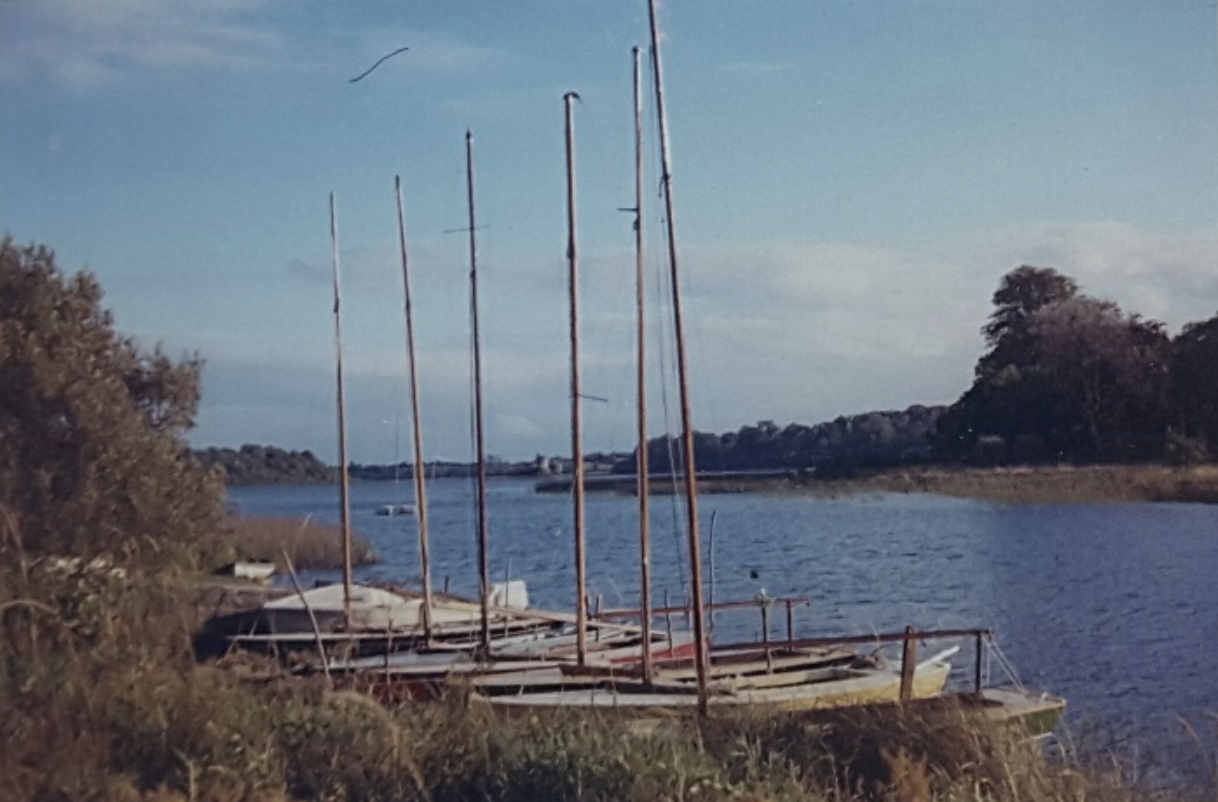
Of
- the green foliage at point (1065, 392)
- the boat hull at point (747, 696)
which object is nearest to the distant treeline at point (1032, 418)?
the green foliage at point (1065, 392)

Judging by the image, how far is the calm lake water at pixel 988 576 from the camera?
19.2m

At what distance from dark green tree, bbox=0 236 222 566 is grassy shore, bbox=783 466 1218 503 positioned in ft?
32.7

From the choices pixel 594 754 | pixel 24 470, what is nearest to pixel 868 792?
pixel 594 754

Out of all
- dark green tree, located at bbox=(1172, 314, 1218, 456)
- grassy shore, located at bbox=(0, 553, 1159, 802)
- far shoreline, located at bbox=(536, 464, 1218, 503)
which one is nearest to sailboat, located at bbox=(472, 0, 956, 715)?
grassy shore, located at bbox=(0, 553, 1159, 802)

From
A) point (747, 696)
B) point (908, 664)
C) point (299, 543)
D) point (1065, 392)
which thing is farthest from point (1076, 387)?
point (299, 543)

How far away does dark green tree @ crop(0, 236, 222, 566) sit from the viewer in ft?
40.9

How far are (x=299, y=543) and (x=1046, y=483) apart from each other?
43.7ft

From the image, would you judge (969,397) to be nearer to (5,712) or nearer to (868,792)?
(868,792)

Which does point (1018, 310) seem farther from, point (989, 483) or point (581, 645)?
point (581, 645)

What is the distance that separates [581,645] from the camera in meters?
16.6

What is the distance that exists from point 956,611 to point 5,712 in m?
17.6

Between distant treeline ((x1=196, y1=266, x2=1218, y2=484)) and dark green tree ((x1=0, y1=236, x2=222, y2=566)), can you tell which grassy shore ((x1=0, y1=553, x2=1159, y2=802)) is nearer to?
dark green tree ((x1=0, y1=236, x2=222, y2=566))

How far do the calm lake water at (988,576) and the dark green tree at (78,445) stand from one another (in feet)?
10.5

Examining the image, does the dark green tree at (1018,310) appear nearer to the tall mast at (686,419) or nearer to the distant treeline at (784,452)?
the distant treeline at (784,452)
